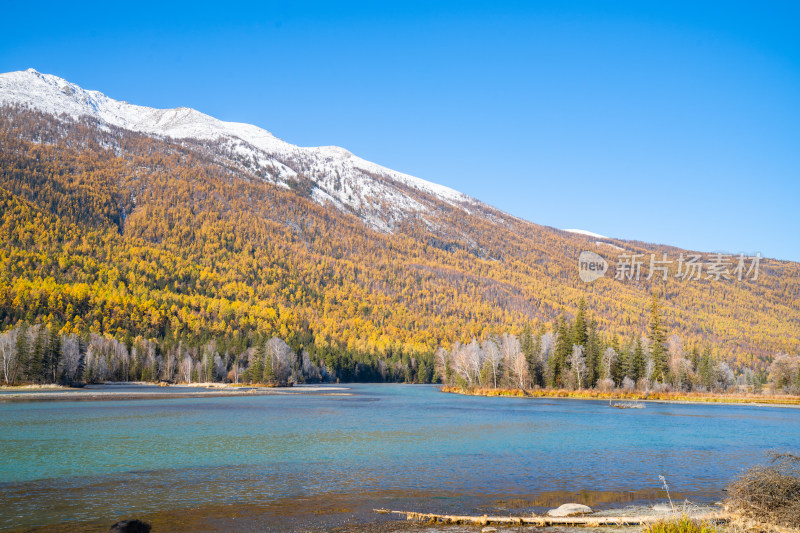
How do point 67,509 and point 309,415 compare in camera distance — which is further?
point 309,415

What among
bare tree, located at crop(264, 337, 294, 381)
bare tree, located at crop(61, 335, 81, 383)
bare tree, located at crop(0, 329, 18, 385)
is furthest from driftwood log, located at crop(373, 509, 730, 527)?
bare tree, located at crop(264, 337, 294, 381)

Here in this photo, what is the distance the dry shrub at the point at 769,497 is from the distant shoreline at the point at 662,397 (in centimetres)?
8383

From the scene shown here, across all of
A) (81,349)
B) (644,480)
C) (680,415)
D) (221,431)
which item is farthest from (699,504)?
(81,349)

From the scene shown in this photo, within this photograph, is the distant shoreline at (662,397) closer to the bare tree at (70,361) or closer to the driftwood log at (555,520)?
the bare tree at (70,361)

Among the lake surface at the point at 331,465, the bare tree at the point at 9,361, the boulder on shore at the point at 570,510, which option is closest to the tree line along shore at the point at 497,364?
the bare tree at the point at 9,361

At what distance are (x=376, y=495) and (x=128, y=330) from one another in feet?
520

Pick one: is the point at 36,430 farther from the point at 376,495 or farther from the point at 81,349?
the point at 81,349

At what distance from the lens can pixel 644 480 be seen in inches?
1140

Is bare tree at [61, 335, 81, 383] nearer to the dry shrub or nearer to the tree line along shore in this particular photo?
the tree line along shore

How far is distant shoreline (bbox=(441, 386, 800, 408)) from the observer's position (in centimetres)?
9625

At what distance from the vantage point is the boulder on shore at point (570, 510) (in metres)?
21.0

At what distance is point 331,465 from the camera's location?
32.5m

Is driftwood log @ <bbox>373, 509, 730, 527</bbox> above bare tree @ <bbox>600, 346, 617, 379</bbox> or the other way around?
the other way around

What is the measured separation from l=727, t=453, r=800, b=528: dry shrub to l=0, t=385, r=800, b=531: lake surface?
594 centimetres
